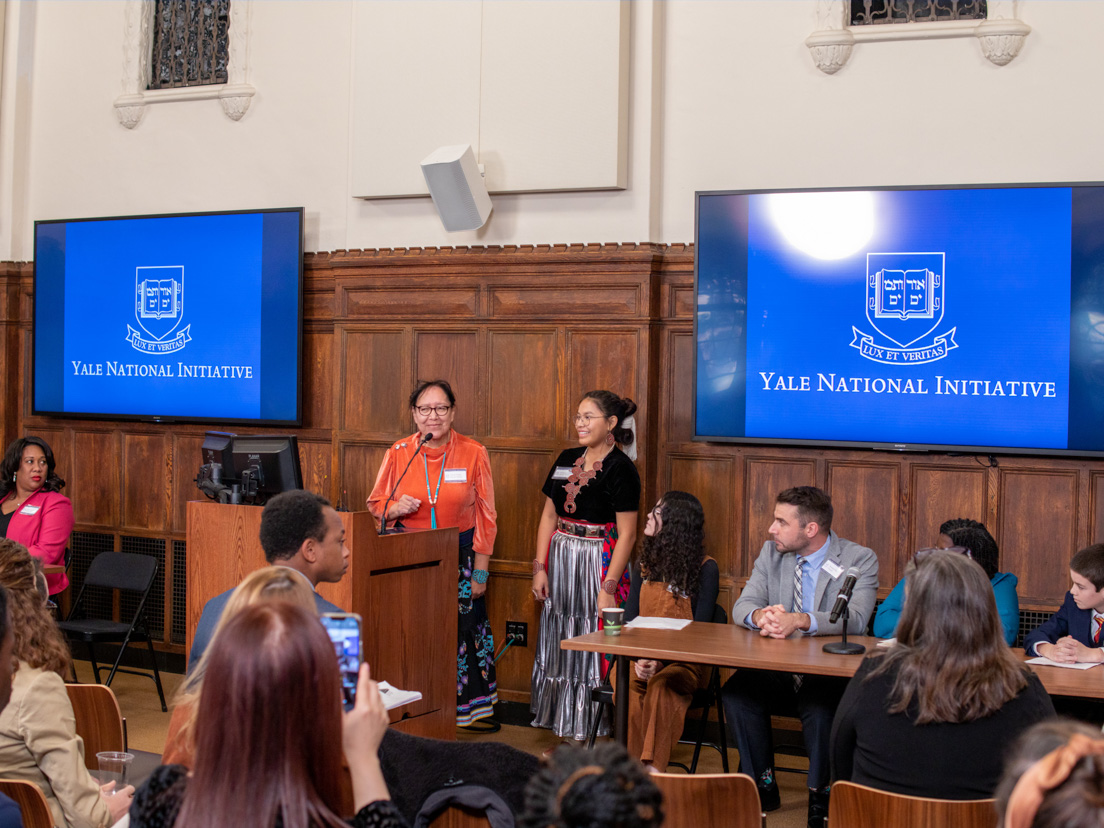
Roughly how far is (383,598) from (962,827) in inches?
99.5

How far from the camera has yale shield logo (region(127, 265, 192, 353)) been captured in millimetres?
6715

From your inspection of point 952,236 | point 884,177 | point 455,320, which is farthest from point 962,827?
point 455,320

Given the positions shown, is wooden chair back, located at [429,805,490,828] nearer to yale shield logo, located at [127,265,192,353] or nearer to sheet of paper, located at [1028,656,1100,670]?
sheet of paper, located at [1028,656,1100,670]

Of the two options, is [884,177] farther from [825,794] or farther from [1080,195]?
[825,794]

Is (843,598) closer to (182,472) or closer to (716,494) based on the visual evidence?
(716,494)

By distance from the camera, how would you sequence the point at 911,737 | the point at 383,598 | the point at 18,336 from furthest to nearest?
the point at 18,336 < the point at 383,598 < the point at 911,737

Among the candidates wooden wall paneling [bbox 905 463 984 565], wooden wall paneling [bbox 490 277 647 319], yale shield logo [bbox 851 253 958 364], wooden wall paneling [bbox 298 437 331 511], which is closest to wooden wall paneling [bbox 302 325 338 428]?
wooden wall paneling [bbox 298 437 331 511]

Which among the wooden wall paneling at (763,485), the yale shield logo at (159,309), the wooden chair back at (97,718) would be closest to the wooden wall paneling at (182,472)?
the yale shield logo at (159,309)

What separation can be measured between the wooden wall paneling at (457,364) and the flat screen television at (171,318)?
821 mm

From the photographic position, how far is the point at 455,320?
602 centimetres

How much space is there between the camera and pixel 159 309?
22.2 ft

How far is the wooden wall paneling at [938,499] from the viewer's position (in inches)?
203

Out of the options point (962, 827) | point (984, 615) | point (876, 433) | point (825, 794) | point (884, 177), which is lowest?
point (825, 794)

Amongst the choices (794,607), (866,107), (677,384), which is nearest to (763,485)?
(677,384)
